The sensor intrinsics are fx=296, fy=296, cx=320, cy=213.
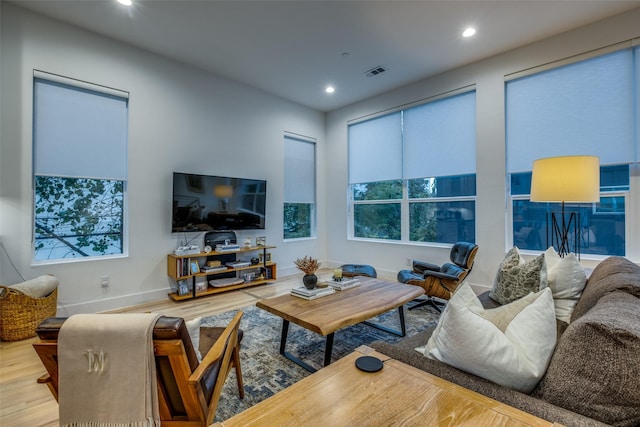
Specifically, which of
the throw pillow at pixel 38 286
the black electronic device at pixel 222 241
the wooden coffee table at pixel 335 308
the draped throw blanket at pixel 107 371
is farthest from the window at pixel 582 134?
the throw pillow at pixel 38 286

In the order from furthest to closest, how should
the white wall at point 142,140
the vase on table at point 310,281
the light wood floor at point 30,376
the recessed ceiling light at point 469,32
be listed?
the recessed ceiling light at point 469,32 < the white wall at point 142,140 < the vase on table at point 310,281 < the light wood floor at point 30,376

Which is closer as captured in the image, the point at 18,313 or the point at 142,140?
the point at 18,313

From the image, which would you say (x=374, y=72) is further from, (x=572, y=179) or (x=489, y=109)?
(x=572, y=179)

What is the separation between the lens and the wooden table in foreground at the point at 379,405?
33.1 inches

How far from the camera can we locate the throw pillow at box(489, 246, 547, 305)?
2.00 m

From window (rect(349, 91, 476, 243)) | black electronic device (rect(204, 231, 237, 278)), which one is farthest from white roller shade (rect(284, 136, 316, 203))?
black electronic device (rect(204, 231, 237, 278))

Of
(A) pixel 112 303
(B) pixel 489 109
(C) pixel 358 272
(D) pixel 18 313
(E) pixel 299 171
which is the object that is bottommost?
(A) pixel 112 303

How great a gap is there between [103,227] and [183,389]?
310 centimetres

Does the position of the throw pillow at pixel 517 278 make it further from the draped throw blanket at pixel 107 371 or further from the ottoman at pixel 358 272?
the draped throw blanket at pixel 107 371

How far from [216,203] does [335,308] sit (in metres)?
2.78

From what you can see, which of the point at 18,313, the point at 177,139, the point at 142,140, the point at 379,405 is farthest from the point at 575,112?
the point at 18,313

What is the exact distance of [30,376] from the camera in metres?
2.18

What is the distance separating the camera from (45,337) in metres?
1.16

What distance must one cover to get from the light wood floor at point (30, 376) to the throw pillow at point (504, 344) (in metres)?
2.19
